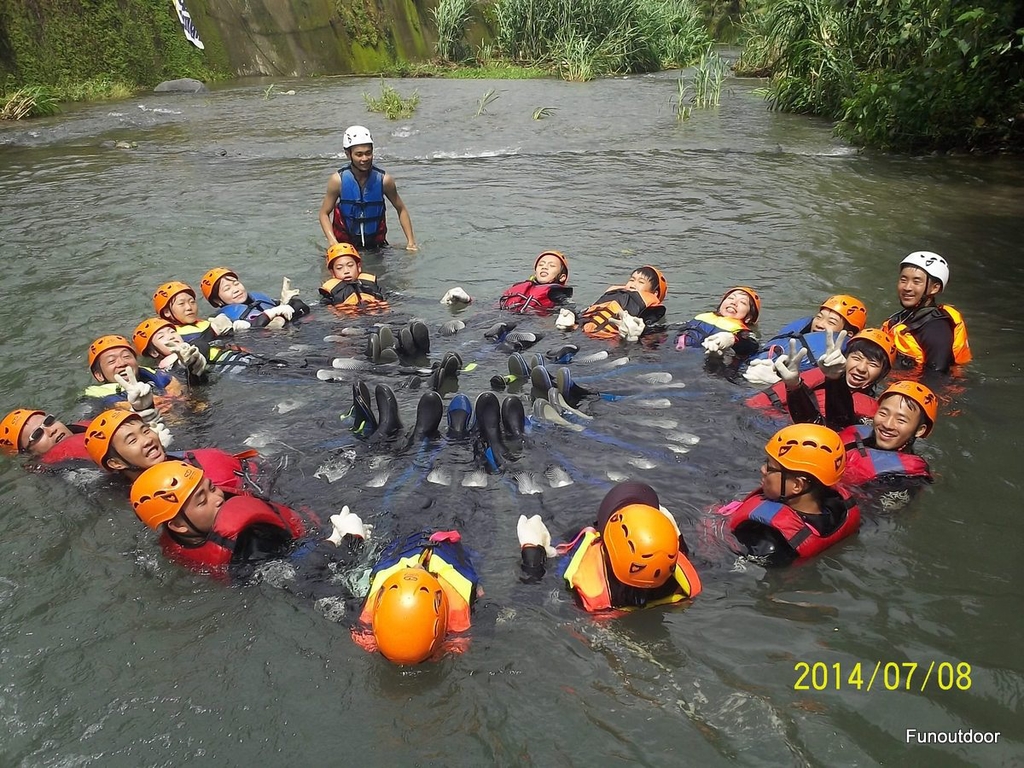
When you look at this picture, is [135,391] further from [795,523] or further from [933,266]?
[933,266]

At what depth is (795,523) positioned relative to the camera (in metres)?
4.36

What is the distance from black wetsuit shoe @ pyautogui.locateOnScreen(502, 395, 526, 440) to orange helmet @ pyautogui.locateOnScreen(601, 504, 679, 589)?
181cm

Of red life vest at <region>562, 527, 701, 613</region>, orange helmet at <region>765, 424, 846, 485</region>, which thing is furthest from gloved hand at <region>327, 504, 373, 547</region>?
orange helmet at <region>765, 424, 846, 485</region>

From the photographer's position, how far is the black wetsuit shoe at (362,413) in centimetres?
575

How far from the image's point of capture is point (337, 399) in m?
6.54

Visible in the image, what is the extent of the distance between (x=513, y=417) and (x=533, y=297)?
261cm

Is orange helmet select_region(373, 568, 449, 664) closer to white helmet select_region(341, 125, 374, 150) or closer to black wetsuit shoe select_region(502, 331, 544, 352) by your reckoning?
black wetsuit shoe select_region(502, 331, 544, 352)

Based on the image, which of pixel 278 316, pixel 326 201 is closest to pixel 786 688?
pixel 278 316

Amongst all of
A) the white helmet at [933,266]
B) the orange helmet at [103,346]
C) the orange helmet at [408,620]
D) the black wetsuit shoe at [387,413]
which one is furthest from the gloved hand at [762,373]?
the orange helmet at [103,346]

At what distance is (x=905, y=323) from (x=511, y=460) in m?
3.78

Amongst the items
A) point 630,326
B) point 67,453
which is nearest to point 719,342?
point 630,326

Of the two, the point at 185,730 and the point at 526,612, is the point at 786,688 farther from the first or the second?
the point at 185,730

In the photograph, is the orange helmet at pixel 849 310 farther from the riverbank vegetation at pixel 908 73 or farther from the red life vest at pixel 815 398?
the riverbank vegetation at pixel 908 73

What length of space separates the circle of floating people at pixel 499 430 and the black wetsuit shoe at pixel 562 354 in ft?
0.09
